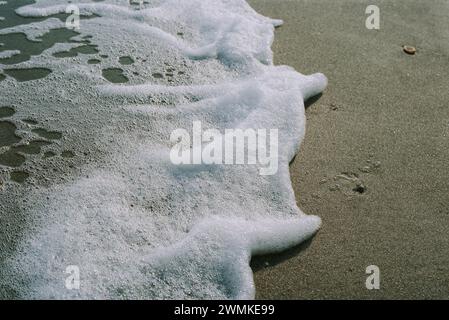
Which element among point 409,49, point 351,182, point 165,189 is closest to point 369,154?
point 351,182

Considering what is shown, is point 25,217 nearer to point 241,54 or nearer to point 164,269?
point 164,269

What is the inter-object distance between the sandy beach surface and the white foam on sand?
117 mm

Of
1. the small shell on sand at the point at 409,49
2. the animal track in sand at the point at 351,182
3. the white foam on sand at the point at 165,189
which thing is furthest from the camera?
the small shell on sand at the point at 409,49

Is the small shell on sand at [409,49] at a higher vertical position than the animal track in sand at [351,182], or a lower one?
higher

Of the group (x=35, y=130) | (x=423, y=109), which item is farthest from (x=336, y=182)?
(x=35, y=130)

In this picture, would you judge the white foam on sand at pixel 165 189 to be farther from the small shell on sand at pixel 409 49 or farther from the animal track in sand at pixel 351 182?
the small shell on sand at pixel 409 49

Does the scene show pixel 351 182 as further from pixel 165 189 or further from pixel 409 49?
pixel 409 49

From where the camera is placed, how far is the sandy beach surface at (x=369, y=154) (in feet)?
7.11

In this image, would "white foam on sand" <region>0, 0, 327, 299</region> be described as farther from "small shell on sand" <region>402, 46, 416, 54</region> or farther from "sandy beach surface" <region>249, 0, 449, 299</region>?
"small shell on sand" <region>402, 46, 416, 54</region>

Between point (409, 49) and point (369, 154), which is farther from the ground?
point (409, 49)

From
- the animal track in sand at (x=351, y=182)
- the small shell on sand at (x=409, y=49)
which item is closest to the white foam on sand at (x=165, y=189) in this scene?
the animal track in sand at (x=351, y=182)

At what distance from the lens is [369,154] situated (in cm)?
279

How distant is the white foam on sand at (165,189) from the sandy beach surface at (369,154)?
12 centimetres

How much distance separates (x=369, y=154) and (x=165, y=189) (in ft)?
3.90
